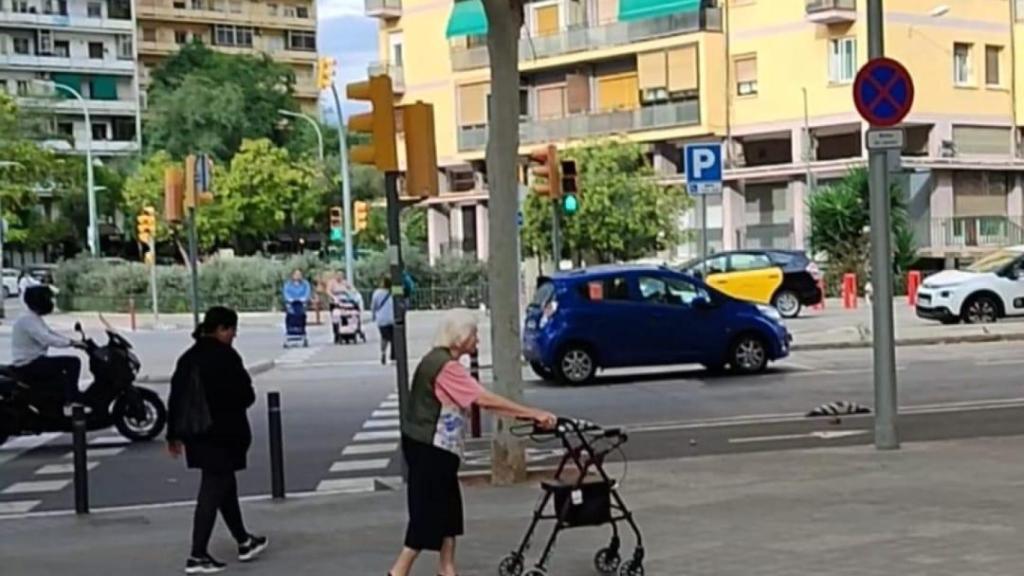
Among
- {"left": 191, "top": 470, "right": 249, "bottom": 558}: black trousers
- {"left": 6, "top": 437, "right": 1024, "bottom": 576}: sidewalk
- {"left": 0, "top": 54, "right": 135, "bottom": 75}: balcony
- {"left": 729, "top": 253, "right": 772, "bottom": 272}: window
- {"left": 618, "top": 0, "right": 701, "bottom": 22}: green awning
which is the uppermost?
{"left": 0, "top": 54, "right": 135, "bottom": 75}: balcony

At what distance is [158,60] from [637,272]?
280 feet

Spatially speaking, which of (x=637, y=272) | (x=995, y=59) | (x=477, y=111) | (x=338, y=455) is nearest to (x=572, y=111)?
(x=477, y=111)

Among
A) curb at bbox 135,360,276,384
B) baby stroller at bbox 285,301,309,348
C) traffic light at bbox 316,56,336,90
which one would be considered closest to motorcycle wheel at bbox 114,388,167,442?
curb at bbox 135,360,276,384

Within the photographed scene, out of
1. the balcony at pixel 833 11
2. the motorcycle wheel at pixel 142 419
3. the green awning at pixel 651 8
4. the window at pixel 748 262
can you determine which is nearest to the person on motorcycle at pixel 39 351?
the motorcycle wheel at pixel 142 419

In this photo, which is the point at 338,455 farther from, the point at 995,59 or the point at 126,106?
the point at 126,106

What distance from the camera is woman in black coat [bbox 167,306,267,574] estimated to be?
8953mm

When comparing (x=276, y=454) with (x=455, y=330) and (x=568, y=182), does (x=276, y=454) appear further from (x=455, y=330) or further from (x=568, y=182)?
(x=568, y=182)

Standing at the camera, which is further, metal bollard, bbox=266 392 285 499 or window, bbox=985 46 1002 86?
window, bbox=985 46 1002 86

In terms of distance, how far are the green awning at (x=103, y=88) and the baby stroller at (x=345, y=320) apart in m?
68.5

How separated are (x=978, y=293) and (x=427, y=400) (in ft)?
81.9

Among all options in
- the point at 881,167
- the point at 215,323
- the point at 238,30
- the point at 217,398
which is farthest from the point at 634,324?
the point at 238,30

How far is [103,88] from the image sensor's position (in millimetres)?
97938

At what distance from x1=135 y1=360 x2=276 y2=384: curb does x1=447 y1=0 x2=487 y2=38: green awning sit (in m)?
32.2

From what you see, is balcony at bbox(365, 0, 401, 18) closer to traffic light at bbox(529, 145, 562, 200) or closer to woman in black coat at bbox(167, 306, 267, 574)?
traffic light at bbox(529, 145, 562, 200)
